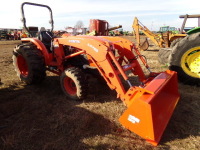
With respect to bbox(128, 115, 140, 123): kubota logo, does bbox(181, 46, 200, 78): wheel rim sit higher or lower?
higher

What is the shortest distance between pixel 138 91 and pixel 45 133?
5.04 feet

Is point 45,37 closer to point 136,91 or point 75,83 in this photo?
point 75,83

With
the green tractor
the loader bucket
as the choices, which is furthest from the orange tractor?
the green tractor

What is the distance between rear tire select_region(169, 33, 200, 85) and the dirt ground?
267mm

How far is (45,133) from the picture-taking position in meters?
2.55

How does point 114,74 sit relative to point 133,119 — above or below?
above

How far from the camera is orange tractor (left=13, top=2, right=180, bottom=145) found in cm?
231

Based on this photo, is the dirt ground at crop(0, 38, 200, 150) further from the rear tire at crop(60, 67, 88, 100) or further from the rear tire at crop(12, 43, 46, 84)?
the rear tire at crop(12, 43, 46, 84)

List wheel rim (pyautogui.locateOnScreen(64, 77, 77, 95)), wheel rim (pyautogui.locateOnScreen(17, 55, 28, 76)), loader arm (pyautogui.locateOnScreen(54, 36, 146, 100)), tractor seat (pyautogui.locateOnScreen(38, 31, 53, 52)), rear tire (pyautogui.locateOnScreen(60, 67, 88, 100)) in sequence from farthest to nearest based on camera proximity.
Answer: wheel rim (pyautogui.locateOnScreen(17, 55, 28, 76)), tractor seat (pyautogui.locateOnScreen(38, 31, 53, 52)), wheel rim (pyautogui.locateOnScreen(64, 77, 77, 95)), rear tire (pyautogui.locateOnScreen(60, 67, 88, 100)), loader arm (pyautogui.locateOnScreen(54, 36, 146, 100))

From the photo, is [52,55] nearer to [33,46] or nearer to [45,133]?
[33,46]

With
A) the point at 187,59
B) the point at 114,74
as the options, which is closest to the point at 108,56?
the point at 114,74

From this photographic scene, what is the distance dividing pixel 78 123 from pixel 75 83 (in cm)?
85

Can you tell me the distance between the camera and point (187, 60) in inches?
156

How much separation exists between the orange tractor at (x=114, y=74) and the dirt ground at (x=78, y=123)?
19cm
